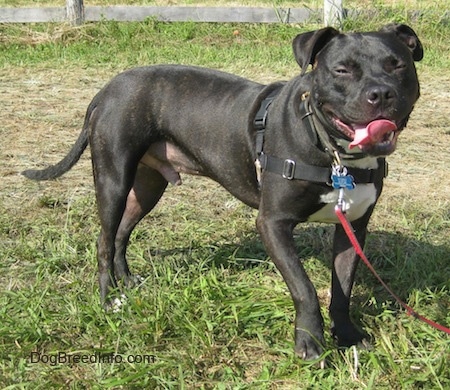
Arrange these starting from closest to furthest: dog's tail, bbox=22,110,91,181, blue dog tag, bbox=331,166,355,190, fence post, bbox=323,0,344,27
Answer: blue dog tag, bbox=331,166,355,190, dog's tail, bbox=22,110,91,181, fence post, bbox=323,0,344,27

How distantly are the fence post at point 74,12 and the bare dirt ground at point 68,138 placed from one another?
4.88 feet

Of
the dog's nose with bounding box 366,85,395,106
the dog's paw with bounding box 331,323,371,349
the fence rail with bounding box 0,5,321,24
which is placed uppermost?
the dog's nose with bounding box 366,85,395,106

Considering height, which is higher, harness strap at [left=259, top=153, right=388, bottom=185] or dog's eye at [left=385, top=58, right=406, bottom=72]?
dog's eye at [left=385, top=58, right=406, bottom=72]

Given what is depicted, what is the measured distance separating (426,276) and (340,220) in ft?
3.28

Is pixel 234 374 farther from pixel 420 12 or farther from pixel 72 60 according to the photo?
pixel 420 12

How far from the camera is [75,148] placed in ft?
15.4

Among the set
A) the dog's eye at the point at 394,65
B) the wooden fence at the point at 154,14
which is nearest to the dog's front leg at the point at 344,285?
the dog's eye at the point at 394,65

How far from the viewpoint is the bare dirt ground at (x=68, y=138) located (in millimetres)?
5695

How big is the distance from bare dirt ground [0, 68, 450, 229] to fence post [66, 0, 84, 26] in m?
1.49

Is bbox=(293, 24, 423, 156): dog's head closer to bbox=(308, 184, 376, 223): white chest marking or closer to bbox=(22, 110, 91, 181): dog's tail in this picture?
bbox=(308, 184, 376, 223): white chest marking

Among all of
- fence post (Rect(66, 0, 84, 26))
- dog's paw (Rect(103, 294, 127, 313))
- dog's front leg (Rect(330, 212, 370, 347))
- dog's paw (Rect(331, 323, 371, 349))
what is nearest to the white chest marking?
dog's front leg (Rect(330, 212, 370, 347))

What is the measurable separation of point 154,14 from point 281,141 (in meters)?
7.44

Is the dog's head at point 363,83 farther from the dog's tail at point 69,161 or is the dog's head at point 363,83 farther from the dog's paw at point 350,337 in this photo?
the dog's tail at point 69,161

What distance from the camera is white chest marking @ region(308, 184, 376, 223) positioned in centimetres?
365
